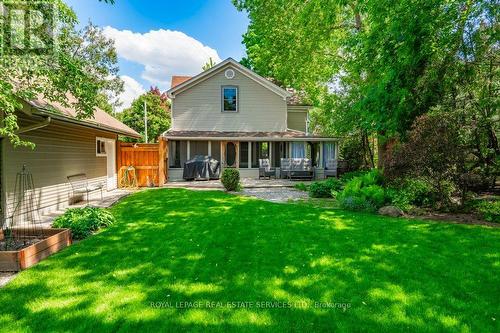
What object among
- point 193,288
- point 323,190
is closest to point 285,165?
point 323,190

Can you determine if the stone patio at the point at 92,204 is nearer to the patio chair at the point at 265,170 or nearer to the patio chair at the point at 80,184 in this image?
the patio chair at the point at 80,184

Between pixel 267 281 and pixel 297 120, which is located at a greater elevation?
pixel 297 120

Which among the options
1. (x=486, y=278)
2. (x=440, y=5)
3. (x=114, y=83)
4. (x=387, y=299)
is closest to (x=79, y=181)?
(x=387, y=299)

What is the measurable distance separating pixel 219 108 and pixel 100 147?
8114 mm

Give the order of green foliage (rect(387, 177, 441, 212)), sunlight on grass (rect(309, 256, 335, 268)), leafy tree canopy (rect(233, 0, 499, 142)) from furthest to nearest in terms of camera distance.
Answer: green foliage (rect(387, 177, 441, 212)) < leafy tree canopy (rect(233, 0, 499, 142)) < sunlight on grass (rect(309, 256, 335, 268))

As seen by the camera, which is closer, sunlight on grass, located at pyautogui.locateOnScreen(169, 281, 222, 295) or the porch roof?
sunlight on grass, located at pyautogui.locateOnScreen(169, 281, 222, 295)

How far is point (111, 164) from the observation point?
13.1 meters

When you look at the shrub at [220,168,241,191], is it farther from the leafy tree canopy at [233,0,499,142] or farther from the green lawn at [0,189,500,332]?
the leafy tree canopy at [233,0,499,142]

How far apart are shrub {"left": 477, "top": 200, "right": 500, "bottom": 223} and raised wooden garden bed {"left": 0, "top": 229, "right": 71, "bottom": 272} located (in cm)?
915

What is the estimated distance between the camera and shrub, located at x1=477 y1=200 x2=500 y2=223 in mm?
6508

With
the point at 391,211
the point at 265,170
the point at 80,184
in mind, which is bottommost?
the point at 391,211

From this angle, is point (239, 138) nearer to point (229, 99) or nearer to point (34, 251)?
point (229, 99)

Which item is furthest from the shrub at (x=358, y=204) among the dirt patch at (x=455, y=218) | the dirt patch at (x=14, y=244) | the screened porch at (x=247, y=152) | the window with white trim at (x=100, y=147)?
the window with white trim at (x=100, y=147)

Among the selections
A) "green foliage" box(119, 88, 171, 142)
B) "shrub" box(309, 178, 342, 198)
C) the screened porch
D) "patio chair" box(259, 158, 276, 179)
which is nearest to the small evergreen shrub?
"shrub" box(309, 178, 342, 198)
